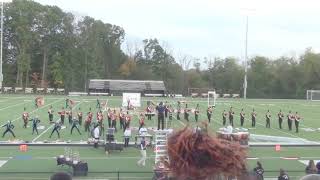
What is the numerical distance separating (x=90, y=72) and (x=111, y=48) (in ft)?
35.0

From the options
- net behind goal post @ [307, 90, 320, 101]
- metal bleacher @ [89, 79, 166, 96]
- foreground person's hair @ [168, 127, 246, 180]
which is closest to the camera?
foreground person's hair @ [168, 127, 246, 180]

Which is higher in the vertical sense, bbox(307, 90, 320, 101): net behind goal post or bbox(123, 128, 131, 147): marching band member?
bbox(307, 90, 320, 101): net behind goal post

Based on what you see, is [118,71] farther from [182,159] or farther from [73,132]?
[182,159]

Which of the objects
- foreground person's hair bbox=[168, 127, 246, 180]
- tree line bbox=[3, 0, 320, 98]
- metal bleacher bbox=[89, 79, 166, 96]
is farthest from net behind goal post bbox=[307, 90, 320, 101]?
foreground person's hair bbox=[168, 127, 246, 180]

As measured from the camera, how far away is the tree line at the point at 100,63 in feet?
255

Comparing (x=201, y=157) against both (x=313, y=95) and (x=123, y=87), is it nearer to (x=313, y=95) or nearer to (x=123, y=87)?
(x=123, y=87)

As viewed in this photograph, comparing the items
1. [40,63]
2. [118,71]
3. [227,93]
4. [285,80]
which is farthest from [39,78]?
[285,80]

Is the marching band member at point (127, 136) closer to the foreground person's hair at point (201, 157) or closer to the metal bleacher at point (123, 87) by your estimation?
the foreground person's hair at point (201, 157)

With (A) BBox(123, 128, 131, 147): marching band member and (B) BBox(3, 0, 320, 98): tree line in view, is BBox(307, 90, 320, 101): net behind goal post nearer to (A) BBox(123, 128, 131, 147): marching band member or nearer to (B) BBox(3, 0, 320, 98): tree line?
(B) BBox(3, 0, 320, 98): tree line

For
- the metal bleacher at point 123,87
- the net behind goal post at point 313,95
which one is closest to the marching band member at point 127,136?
the metal bleacher at point 123,87

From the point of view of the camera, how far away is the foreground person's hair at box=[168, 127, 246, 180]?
258 centimetres

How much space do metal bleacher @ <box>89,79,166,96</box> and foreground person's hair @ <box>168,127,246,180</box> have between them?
226 ft

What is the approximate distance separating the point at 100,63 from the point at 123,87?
37.0 feet

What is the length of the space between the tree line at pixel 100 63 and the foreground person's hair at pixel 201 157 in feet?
247
